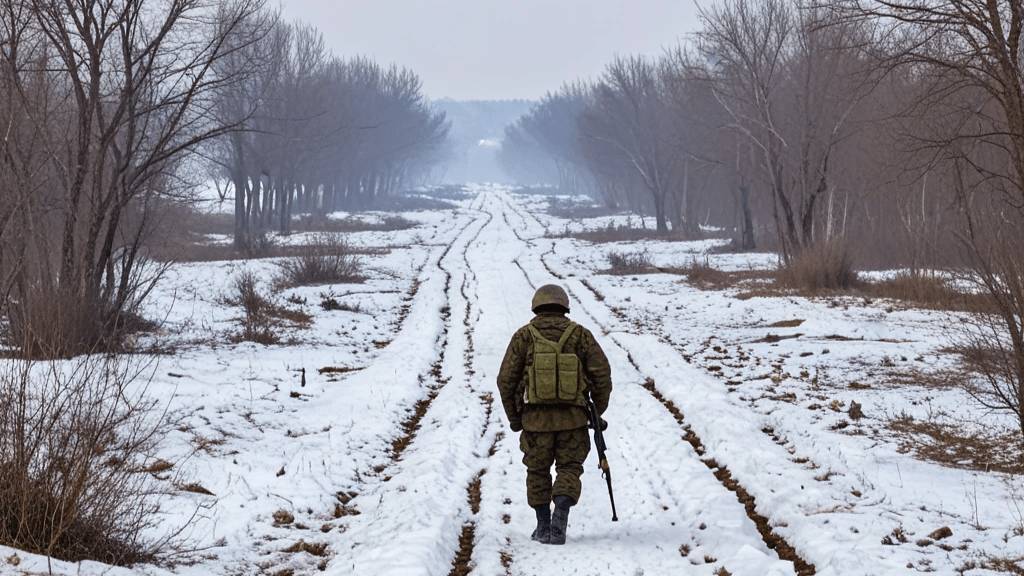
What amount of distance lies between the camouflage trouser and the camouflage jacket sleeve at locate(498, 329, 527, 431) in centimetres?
17

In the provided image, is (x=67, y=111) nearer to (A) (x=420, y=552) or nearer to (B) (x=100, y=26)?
(B) (x=100, y=26)

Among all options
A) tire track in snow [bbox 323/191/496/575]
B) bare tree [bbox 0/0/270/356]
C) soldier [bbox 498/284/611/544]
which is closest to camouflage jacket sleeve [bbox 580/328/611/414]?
soldier [bbox 498/284/611/544]

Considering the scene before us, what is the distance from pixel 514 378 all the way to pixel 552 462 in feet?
2.24

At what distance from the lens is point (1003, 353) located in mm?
7781

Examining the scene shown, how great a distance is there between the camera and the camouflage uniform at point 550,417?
6305 mm

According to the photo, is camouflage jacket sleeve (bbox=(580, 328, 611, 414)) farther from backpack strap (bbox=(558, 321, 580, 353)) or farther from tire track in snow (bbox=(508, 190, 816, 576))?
tire track in snow (bbox=(508, 190, 816, 576))

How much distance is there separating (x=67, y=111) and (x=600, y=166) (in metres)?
57.7

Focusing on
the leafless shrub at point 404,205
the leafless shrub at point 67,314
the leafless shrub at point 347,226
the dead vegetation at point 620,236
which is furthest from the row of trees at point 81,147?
the leafless shrub at point 404,205

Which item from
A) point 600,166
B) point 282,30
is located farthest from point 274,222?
point 600,166

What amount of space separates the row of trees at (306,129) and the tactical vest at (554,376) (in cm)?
1150

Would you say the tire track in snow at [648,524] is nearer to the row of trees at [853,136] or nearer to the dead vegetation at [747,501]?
the dead vegetation at [747,501]

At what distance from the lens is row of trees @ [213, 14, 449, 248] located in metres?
37.3

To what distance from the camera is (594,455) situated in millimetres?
8758

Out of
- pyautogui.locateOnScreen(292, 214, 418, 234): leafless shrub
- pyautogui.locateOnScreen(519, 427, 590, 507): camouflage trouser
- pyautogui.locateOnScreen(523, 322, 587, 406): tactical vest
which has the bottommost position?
pyautogui.locateOnScreen(519, 427, 590, 507): camouflage trouser
